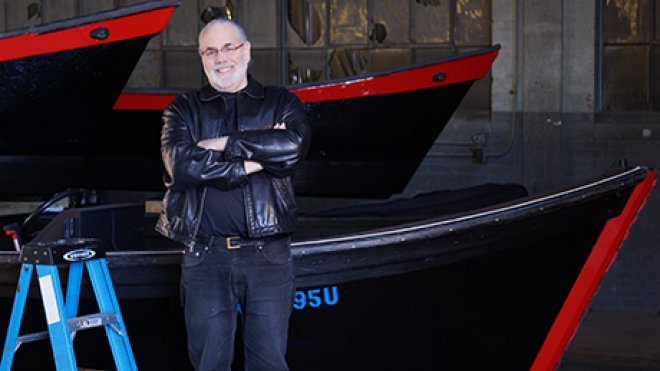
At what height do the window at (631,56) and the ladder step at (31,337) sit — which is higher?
the window at (631,56)

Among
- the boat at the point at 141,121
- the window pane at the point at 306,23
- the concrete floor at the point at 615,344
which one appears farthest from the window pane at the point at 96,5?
the concrete floor at the point at 615,344

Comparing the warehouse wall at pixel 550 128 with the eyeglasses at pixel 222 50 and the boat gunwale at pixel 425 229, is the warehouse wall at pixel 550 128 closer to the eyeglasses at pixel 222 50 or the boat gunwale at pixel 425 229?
the boat gunwale at pixel 425 229

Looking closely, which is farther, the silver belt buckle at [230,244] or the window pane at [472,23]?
the window pane at [472,23]

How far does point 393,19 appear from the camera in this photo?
860 centimetres

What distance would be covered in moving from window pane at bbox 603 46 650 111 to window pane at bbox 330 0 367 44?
Result: 1.88 m

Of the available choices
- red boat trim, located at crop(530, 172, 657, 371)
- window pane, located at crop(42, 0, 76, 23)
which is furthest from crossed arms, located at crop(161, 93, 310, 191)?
window pane, located at crop(42, 0, 76, 23)

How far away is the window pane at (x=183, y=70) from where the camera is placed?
30.3 feet

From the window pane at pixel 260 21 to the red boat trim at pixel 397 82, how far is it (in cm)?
184

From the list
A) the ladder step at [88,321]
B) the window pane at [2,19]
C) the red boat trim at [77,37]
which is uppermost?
the window pane at [2,19]

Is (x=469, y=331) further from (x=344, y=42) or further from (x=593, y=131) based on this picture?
(x=344, y=42)

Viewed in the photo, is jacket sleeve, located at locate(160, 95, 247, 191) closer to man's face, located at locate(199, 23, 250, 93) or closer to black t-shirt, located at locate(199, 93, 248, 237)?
black t-shirt, located at locate(199, 93, 248, 237)

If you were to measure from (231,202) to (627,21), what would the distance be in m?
5.31

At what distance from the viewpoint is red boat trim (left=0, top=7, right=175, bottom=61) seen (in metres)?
5.92

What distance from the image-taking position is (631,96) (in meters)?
8.08
